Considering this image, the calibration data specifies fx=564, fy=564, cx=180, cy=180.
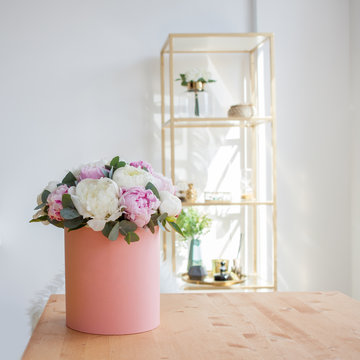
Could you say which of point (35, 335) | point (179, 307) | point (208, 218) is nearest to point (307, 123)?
point (208, 218)

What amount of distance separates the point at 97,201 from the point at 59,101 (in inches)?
96.9

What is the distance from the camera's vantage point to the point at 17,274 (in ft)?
11.3

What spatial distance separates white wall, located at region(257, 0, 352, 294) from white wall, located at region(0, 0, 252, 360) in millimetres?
700

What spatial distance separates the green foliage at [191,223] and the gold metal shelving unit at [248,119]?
0.10 m

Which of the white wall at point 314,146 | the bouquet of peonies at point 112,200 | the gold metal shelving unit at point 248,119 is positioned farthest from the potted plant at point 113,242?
the white wall at point 314,146

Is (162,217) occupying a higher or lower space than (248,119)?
lower

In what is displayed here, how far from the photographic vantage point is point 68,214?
120 centimetres

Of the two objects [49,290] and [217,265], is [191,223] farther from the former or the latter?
[49,290]

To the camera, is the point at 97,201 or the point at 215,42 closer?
the point at 97,201

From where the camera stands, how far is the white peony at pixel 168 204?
125 cm

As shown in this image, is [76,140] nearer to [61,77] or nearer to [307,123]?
[61,77]

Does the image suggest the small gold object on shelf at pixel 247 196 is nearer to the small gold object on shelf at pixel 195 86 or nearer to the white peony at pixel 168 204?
the small gold object on shelf at pixel 195 86

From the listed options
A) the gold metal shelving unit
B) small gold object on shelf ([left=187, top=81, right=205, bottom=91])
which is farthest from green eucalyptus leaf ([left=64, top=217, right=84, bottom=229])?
small gold object on shelf ([left=187, top=81, right=205, bottom=91])

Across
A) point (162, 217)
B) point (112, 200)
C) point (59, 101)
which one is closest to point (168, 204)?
point (162, 217)
